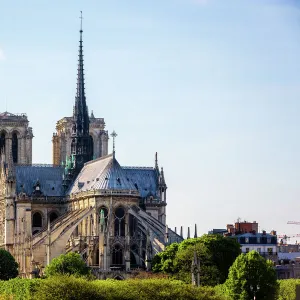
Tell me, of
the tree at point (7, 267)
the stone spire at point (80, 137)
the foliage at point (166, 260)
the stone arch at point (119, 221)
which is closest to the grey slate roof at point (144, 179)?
the stone spire at point (80, 137)

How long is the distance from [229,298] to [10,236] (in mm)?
57411

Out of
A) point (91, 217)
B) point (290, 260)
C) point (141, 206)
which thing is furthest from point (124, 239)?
point (290, 260)

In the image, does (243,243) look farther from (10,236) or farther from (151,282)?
(151,282)

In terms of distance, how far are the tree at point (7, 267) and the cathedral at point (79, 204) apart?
7.33 feet

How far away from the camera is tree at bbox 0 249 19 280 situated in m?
156

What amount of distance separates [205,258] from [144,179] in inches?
1461

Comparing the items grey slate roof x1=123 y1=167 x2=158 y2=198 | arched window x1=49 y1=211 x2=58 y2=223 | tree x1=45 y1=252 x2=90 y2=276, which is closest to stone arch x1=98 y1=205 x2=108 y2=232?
tree x1=45 y1=252 x2=90 y2=276

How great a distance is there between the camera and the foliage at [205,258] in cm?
14450

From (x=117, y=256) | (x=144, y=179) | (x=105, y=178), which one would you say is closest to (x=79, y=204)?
(x=105, y=178)

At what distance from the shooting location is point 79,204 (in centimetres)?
17088

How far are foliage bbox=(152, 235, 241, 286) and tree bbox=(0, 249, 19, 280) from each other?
54.4ft

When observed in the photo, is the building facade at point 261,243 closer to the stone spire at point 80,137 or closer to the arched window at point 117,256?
the stone spire at point 80,137

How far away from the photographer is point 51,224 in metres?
170

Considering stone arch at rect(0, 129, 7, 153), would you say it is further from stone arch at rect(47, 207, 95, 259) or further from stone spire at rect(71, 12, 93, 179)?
stone arch at rect(47, 207, 95, 259)
